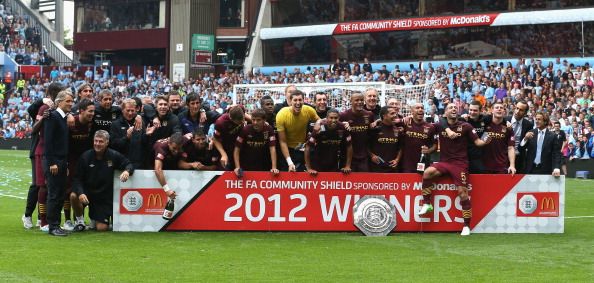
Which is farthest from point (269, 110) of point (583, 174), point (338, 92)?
point (338, 92)

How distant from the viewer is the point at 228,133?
48.3ft

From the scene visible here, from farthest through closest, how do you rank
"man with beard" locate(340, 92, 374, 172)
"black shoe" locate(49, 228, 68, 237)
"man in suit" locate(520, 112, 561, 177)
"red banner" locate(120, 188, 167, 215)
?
"man in suit" locate(520, 112, 561, 177) → "man with beard" locate(340, 92, 374, 172) → "red banner" locate(120, 188, 167, 215) → "black shoe" locate(49, 228, 68, 237)

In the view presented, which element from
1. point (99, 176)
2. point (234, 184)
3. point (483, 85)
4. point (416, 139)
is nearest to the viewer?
point (99, 176)

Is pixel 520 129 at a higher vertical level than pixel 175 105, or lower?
lower

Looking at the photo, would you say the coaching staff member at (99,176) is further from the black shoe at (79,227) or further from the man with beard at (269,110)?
the man with beard at (269,110)

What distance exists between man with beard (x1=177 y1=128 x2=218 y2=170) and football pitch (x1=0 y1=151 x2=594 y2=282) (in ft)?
3.39

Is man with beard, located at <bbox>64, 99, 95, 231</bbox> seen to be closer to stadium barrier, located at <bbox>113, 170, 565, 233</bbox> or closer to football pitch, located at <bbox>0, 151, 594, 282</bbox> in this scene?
football pitch, located at <bbox>0, 151, 594, 282</bbox>

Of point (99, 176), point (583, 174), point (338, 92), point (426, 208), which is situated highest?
point (338, 92)

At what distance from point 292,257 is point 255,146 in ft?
10.8

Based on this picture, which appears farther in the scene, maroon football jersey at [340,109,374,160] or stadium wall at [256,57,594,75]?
stadium wall at [256,57,594,75]

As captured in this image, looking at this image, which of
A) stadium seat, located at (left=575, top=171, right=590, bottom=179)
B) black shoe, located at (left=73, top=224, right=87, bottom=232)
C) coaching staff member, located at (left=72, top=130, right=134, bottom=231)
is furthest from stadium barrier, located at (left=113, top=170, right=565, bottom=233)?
stadium seat, located at (left=575, top=171, right=590, bottom=179)

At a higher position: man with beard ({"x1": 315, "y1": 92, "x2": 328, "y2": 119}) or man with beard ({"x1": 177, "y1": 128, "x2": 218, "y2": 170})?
man with beard ({"x1": 315, "y1": 92, "x2": 328, "y2": 119})

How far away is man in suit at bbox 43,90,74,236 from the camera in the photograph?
13.7 metres

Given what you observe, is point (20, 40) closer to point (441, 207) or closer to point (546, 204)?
point (441, 207)
